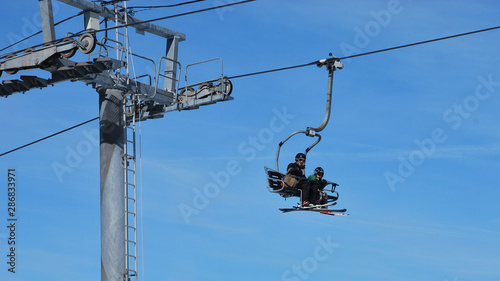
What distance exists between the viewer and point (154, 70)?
3005 centimetres

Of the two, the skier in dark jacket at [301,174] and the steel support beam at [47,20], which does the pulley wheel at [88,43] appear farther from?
Result: the skier in dark jacket at [301,174]

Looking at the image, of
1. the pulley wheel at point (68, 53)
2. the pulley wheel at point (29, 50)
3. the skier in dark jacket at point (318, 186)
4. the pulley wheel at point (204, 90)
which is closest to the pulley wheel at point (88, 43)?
the pulley wheel at point (68, 53)

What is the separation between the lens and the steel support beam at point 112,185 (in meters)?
28.9

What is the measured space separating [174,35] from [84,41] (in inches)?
217

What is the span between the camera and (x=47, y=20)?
93.2 feet

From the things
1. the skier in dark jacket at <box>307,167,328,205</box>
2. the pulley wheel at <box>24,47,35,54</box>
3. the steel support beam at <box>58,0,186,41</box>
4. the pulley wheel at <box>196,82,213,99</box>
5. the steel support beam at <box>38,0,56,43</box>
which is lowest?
the skier in dark jacket at <box>307,167,328,205</box>

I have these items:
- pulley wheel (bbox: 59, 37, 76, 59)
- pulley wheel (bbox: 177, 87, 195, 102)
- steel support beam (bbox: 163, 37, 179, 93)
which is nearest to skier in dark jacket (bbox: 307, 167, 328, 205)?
pulley wheel (bbox: 177, 87, 195, 102)

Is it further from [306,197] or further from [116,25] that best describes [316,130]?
[116,25]

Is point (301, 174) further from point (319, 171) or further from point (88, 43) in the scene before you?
point (88, 43)

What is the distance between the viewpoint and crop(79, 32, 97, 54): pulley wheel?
87.9ft

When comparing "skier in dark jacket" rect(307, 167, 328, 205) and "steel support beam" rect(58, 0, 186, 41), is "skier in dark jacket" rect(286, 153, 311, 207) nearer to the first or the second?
"skier in dark jacket" rect(307, 167, 328, 205)

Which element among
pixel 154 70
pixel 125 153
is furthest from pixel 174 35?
pixel 125 153

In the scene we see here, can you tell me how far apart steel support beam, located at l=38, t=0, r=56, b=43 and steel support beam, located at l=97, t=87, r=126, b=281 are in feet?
6.68

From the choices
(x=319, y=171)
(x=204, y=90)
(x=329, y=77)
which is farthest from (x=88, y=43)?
(x=319, y=171)
